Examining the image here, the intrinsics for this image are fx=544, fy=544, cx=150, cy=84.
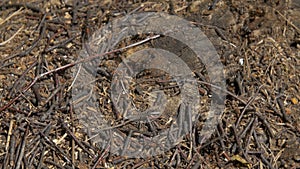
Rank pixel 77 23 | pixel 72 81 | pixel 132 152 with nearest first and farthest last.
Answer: pixel 132 152, pixel 72 81, pixel 77 23

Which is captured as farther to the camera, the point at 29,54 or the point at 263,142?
the point at 29,54

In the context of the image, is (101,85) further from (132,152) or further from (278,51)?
(278,51)

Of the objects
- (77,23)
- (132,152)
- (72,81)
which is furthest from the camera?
(77,23)

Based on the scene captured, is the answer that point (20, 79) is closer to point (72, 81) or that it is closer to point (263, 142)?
point (72, 81)

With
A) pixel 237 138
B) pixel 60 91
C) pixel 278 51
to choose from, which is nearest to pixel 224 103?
pixel 237 138

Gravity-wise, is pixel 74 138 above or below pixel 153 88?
below

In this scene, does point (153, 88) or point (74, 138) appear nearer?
point (74, 138)

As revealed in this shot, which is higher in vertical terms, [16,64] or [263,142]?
[16,64]

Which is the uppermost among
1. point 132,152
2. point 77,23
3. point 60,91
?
point 77,23
